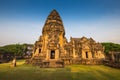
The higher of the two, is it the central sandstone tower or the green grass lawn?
the central sandstone tower

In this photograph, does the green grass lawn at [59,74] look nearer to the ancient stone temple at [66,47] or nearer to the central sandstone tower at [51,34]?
the ancient stone temple at [66,47]

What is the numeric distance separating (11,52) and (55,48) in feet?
115

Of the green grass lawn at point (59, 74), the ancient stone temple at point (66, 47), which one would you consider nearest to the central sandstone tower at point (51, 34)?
the ancient stone temple at point (66, 47)

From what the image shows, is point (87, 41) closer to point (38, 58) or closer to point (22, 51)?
point (38, 58)

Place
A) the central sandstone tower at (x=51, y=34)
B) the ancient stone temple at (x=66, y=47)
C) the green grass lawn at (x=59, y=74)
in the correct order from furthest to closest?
the central sandstone tower at (x=51, y=34)
the ancient stone temple at (x=66, y=47)
the green grass lawn at (x=59, y=74)

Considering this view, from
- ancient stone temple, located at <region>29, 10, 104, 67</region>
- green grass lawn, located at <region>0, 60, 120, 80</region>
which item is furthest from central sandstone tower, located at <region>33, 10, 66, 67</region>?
green grass lawn, located at <region>0, 60, 120, 80</region>

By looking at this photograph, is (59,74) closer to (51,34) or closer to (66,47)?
(51,34)

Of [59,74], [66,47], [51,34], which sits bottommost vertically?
[59,74]

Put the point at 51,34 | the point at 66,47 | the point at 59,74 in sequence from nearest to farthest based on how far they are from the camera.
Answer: the point at 59,74 < the point at 51,34 < the point at 66,47

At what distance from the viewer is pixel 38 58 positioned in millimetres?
22359

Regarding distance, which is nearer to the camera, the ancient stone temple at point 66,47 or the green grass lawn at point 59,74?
the green grass lawn at point 59,74

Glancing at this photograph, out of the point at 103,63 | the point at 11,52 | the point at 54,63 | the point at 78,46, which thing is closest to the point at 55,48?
the point at 54,63

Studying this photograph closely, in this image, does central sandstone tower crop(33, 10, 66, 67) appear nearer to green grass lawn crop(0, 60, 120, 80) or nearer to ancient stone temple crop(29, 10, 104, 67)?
ancient stone temple crop(29, 10, 104, 67)

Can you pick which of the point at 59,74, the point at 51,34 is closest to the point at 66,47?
the point at 51,34
